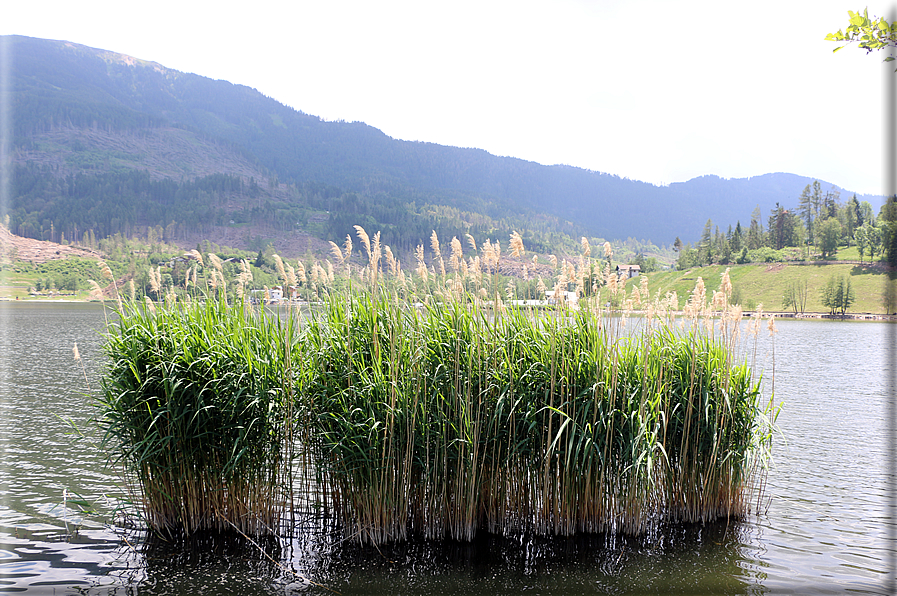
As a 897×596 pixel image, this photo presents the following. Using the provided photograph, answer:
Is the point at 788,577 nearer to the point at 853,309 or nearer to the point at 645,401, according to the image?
the point at 645,401

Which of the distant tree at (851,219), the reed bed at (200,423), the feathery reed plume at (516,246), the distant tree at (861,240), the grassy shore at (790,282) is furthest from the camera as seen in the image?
the distant tree at (851,219)

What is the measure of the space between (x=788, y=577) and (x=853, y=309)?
118894 mm

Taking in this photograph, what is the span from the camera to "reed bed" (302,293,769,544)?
683 cm

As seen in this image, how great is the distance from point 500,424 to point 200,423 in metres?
3.92

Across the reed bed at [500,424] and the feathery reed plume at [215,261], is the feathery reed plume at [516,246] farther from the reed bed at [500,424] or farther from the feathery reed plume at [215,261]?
the feathery reed plume at [215,261]

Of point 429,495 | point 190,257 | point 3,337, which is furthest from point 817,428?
point 3,337

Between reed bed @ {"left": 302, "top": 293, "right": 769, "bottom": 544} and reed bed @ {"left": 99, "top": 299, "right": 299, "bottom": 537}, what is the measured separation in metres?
0.58

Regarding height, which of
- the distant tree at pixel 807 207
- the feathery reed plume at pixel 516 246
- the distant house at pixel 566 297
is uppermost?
the distant tree at pixel 807 207

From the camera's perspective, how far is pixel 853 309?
10106 cm

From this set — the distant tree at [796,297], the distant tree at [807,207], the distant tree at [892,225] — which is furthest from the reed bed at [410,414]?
the distant tree at [807,207]

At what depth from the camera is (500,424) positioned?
7.11 m

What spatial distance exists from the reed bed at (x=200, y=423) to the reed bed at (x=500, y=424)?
58 centimetres

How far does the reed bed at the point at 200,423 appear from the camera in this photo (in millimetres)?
6816

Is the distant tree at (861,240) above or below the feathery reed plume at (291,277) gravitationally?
above
